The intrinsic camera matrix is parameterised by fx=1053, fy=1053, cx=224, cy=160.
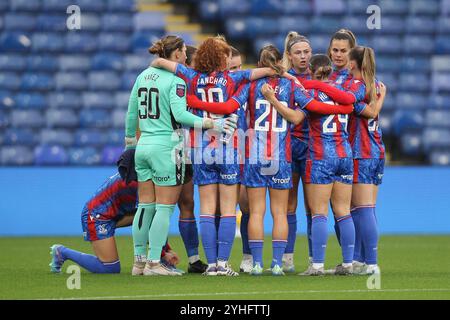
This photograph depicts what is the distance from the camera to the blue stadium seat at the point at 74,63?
1633 centimetres

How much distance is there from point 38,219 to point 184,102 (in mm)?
6272

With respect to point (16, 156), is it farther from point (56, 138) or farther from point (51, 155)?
point (56, 138)

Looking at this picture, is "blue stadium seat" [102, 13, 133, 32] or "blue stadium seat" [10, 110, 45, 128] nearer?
"blue stadium seat" [10, 110, 45, 128]

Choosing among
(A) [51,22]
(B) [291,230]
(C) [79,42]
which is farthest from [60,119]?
(B) [291,230]

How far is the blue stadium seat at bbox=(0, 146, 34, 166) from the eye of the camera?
1496 centimetres

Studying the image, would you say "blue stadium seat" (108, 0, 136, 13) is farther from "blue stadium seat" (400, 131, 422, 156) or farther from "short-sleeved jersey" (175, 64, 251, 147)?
"short-sleeved jersey" (175, 64, 251, 147)

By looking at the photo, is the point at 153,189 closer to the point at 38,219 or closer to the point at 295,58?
the point at 295,58

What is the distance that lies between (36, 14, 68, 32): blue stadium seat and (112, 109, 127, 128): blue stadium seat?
180 centimetres

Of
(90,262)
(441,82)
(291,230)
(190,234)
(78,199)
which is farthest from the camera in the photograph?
(441,82)

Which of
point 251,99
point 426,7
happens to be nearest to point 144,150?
point 251,99

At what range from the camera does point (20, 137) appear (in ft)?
50.0

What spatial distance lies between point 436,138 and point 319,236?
7696mm

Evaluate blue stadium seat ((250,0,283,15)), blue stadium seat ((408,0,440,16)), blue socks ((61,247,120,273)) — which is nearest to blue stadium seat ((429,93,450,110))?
blue stadium seat ((408,0,440,16))

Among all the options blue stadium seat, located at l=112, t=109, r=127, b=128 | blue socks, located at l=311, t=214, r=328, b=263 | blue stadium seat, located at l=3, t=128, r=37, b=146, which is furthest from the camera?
blue stadium seat, located at l=112, t=109, r=127, b=128
